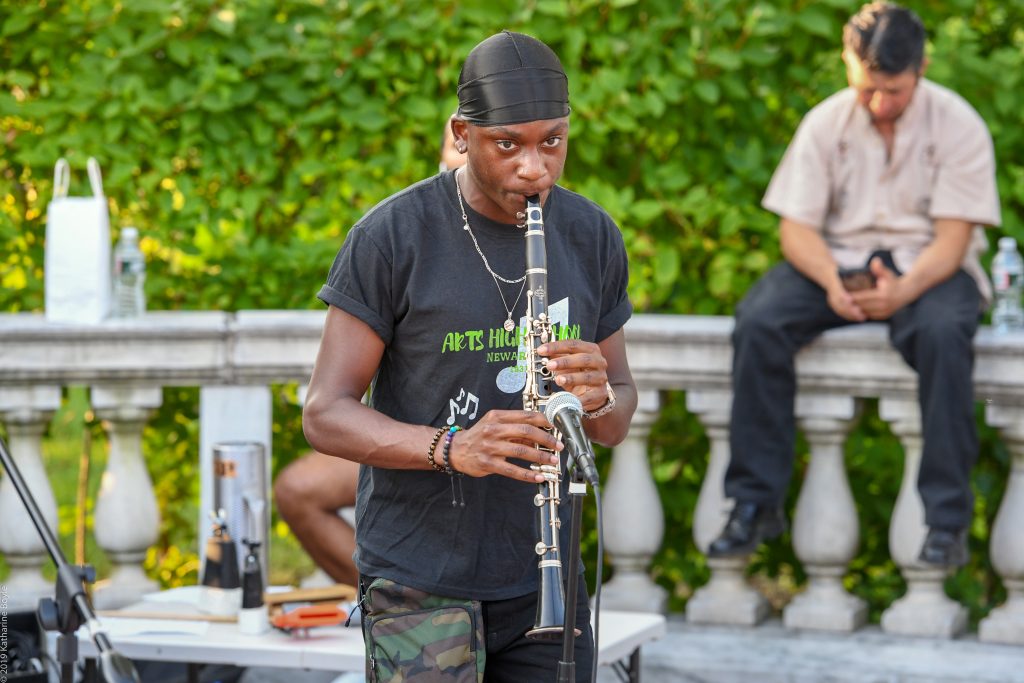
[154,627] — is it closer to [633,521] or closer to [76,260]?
[76,260]

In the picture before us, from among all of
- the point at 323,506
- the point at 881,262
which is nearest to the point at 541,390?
the point at 323,506

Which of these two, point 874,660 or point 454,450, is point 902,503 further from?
point 454,450

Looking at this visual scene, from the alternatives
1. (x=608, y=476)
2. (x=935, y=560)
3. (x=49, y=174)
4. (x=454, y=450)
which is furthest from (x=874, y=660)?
(x=49, y=174)

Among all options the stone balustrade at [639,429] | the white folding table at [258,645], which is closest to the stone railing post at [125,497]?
the stone balustrade at [639,429]

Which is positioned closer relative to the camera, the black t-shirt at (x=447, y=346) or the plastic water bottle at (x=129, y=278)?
the black t-shirt at (x=447, y=346)

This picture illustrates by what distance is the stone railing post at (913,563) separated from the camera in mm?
5047

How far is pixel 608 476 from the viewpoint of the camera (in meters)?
5.64

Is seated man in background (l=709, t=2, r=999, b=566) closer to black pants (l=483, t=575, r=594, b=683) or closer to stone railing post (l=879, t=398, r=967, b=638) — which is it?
stone railing post (l=879, t=398, r=967, b=638)

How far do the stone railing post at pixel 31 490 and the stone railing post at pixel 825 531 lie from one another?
7.74 ft

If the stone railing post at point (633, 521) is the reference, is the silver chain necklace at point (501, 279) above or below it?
above

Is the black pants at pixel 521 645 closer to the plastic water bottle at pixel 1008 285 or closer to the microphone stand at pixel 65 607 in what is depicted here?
the microphone stand at pixel 65 607

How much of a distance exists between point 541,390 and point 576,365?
0.10 meters

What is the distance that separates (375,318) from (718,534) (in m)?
2.44

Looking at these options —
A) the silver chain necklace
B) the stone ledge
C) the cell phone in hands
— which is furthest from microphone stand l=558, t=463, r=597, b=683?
the cell phone in hands
